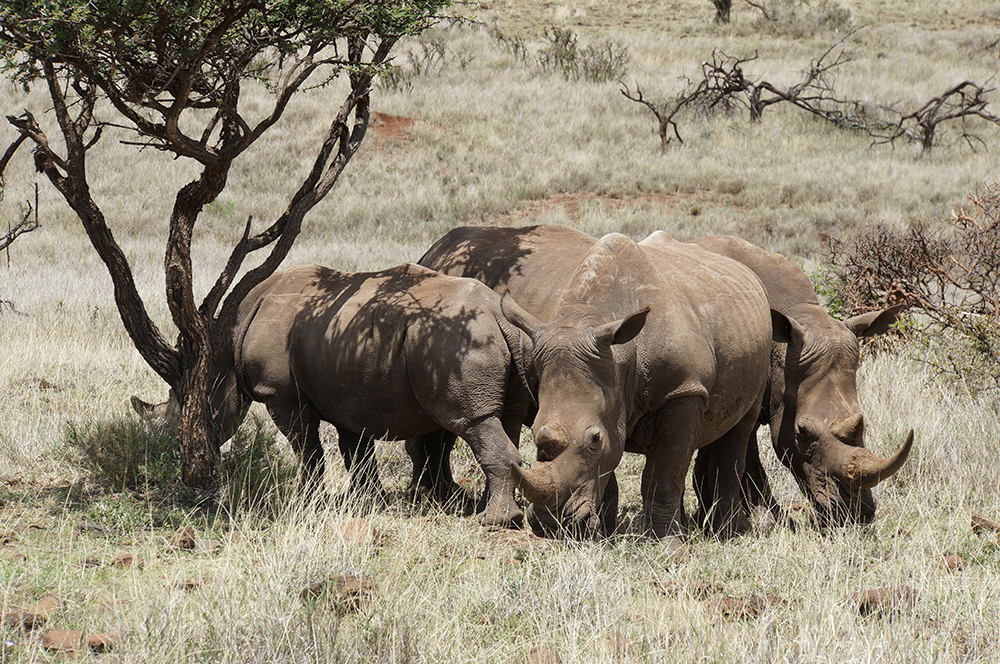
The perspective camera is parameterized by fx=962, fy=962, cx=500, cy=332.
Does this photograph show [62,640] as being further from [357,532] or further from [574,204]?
[574,204]

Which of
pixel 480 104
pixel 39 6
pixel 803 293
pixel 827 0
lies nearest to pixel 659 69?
pixel 480 104

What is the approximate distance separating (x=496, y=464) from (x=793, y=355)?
1.92m

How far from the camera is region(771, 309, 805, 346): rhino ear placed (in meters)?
A: 5.74

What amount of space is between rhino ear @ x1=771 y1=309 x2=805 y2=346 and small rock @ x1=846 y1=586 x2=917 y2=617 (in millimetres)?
1859

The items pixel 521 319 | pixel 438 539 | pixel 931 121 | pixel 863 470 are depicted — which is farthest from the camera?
pixel 931 121

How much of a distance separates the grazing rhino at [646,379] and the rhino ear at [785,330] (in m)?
0.15

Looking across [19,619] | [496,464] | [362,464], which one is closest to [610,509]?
[496,464]

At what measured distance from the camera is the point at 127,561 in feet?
15.1

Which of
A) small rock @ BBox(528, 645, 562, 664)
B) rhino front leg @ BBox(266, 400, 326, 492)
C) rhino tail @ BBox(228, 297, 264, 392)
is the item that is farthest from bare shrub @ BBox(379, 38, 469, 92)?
small rock @ BBox(528, 645, 562, 664)

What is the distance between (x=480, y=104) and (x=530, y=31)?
57.5 ft

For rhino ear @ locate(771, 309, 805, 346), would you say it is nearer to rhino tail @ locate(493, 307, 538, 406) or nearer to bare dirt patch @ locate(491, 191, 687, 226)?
rhino tail @ locate(493, 307, 538, 406)

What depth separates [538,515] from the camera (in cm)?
462

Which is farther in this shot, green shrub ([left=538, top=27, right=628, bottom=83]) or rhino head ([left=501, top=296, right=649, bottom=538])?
green shrub ([left=538, top=27, right=628, bottom=83])

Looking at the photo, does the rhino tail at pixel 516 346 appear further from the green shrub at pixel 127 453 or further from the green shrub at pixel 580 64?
the green shrub at pixel 580 64
